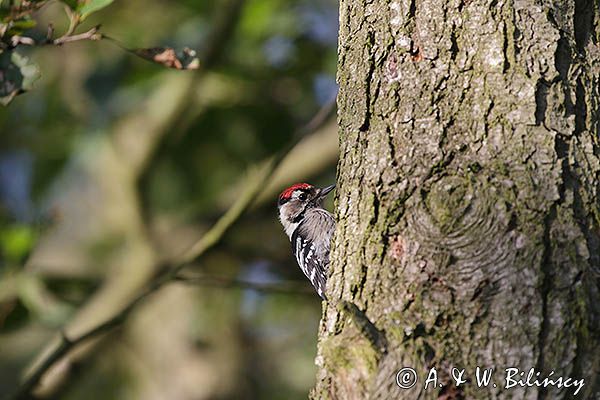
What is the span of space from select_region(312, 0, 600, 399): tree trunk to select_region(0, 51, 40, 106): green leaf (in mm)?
1117

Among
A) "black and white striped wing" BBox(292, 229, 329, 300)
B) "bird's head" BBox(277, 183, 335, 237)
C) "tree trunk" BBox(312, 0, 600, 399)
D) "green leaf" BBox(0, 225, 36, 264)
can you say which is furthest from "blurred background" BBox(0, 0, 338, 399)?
"tree trunk" BBox(312, 0, 600, 399)

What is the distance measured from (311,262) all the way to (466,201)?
99.0 inches

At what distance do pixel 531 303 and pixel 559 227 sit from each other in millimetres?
244

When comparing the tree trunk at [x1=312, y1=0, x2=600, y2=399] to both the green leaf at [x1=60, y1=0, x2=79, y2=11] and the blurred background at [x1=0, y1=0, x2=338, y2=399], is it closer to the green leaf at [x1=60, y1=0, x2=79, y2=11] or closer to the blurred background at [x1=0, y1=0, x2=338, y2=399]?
the green leaf at [x1=60, y1=0, x2=79, y2=11]

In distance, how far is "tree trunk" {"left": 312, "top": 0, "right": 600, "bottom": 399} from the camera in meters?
2.24

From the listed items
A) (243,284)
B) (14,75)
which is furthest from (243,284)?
(14,75)

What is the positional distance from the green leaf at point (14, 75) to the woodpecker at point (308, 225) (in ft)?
6.78

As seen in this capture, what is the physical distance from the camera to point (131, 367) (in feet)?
25.5

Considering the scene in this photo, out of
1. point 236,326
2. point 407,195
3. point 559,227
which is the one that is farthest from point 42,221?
point 559,227

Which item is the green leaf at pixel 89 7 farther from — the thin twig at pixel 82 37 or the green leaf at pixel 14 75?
the green leaf at pixel 14 75

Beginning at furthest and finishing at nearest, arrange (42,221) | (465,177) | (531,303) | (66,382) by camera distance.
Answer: (66,382)
(42,221)
(465,177)
(531,303)

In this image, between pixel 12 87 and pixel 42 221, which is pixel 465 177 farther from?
pixel 42 221

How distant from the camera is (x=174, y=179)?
7445 mm

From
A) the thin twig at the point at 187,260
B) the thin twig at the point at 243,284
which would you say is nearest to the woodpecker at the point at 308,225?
the thin twig at the point at 243,284
